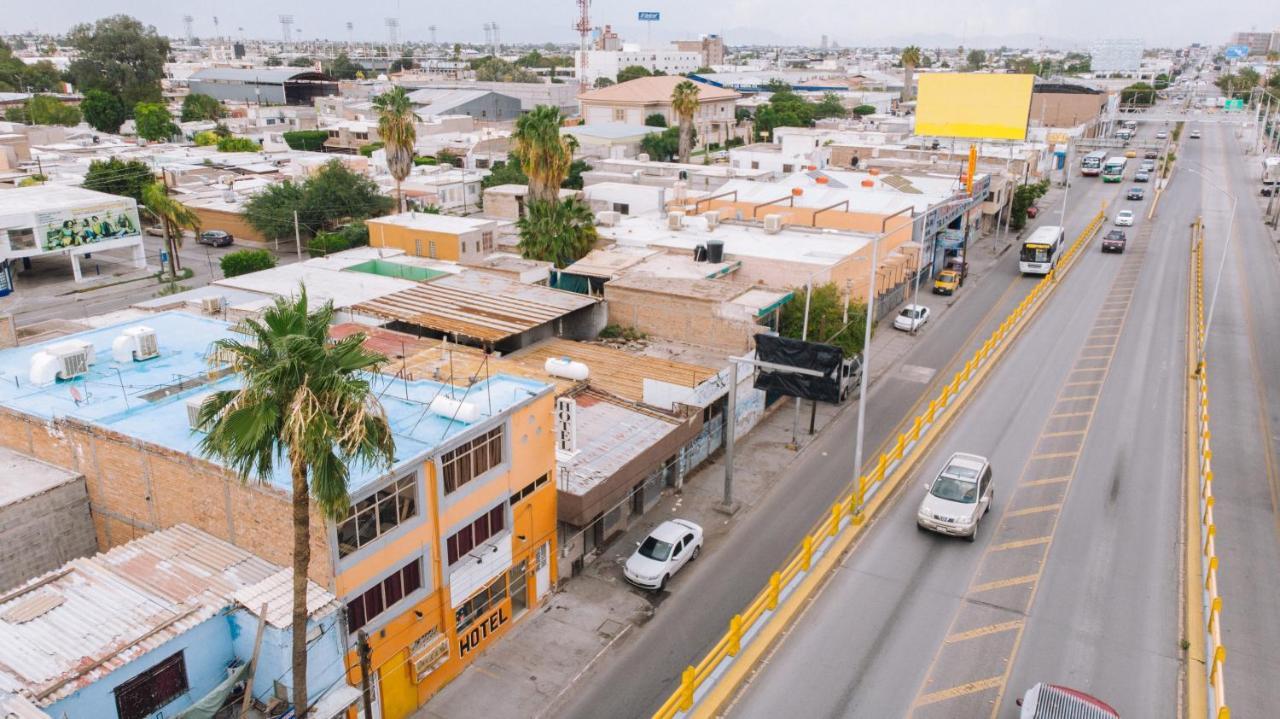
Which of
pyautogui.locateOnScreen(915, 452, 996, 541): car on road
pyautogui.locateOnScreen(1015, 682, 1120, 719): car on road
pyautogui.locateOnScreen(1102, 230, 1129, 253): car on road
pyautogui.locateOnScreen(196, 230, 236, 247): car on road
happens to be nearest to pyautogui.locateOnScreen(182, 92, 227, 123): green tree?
pyautogui.locateOnScreen(196, 230, 236, 247): car on road

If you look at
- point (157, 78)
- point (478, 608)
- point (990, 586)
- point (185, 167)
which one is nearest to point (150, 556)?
point (478, 608)

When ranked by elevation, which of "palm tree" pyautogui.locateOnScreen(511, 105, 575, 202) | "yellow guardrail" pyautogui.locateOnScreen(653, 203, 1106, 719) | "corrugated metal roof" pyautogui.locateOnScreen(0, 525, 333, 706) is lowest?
"yellow guardrail" pyautogui.locateOnScreen(653, 203, 1106, 719)

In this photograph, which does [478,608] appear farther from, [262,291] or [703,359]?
[262,291]

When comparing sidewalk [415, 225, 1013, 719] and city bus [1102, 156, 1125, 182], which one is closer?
sidewalk [415, 225, 1013, 719]

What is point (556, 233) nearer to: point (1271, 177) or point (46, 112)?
point (1271, 177)

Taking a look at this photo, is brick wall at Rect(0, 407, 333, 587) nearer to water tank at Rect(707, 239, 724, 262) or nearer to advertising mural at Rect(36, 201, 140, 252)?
water tank at Rect(707, 239, 724, 262)

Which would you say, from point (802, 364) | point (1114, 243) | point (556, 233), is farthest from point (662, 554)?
point (1114, 243)
